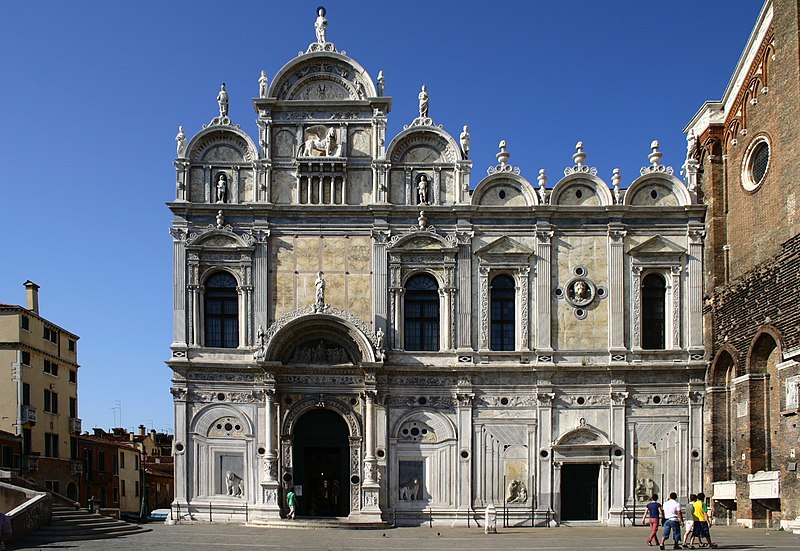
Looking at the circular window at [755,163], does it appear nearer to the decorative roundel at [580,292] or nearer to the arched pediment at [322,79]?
the decorative roundel at [580,292]

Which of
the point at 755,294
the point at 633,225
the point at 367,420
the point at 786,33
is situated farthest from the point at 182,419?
the point at 786,33

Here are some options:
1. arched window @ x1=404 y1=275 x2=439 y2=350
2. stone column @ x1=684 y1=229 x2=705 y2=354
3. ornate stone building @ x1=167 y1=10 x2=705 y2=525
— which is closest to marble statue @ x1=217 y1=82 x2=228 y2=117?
ornate stone building @ x1=167 y1=10 x2=705 y2=525

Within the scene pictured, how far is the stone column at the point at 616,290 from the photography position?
35.4m

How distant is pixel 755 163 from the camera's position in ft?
107

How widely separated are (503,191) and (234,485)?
47.5ft

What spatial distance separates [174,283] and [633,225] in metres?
16.9

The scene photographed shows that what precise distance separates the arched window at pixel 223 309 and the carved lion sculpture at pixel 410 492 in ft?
26.4

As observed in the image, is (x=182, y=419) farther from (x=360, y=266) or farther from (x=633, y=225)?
(x=633, y=225)

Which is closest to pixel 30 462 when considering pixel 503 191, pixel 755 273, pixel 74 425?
pixel 74 425

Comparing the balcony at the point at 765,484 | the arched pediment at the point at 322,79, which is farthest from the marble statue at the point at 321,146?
the balcony at the point at 765,484

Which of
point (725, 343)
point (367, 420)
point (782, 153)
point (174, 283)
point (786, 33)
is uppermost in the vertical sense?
point (786, 33)

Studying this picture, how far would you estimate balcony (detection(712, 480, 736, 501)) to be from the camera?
1286 inches

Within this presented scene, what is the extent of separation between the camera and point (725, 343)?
33.5m

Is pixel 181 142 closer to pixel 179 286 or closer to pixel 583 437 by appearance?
pixel 179 286
